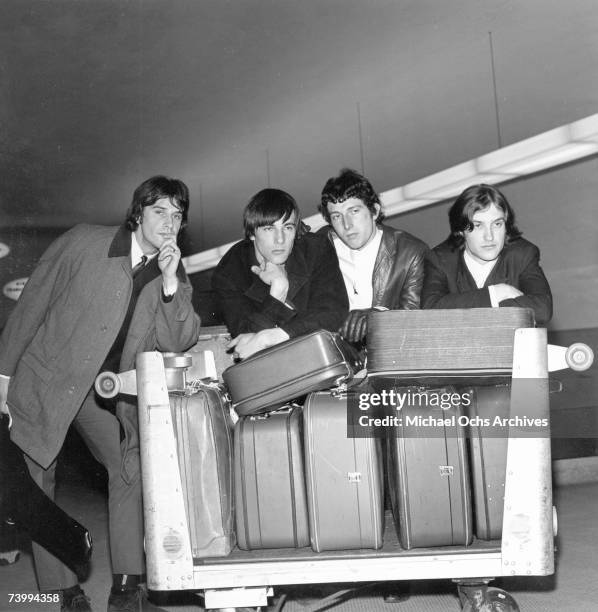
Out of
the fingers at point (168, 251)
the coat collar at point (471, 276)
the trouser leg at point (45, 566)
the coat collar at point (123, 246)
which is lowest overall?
the trouser leg at point (45, 566)

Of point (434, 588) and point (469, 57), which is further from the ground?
point (469, 57)

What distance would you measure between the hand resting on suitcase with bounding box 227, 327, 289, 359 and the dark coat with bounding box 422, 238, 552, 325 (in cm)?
57

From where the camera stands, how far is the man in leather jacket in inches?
110

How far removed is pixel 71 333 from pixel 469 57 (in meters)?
4.56

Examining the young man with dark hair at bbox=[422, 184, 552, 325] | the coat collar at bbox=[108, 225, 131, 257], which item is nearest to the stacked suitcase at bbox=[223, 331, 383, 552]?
the young man with dark hair at bbox=[422, 184, 552, 325]

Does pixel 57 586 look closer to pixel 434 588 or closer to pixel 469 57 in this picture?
pixel 434 588

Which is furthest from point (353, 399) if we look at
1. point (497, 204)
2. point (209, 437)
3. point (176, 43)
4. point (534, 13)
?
point (534, 13)

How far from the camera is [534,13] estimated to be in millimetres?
5543

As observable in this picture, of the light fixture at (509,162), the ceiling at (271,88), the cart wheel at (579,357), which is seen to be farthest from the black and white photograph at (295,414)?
the ceiling at (271,88)

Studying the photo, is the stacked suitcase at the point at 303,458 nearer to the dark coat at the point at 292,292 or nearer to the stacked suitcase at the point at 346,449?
the stacked suitcase at the point at 346,449

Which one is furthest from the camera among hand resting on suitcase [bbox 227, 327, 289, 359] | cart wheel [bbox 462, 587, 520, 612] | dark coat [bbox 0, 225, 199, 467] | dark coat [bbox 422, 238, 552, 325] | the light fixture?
the light fixture

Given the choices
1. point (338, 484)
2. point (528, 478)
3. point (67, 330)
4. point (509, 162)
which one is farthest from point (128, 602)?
point (509, 162)

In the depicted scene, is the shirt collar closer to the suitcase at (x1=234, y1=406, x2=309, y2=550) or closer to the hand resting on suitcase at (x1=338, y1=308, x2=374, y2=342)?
the hand resting on suitcase at (x1=338, y1=308, x2=374, y2=342)

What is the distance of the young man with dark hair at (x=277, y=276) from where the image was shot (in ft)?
8.10
